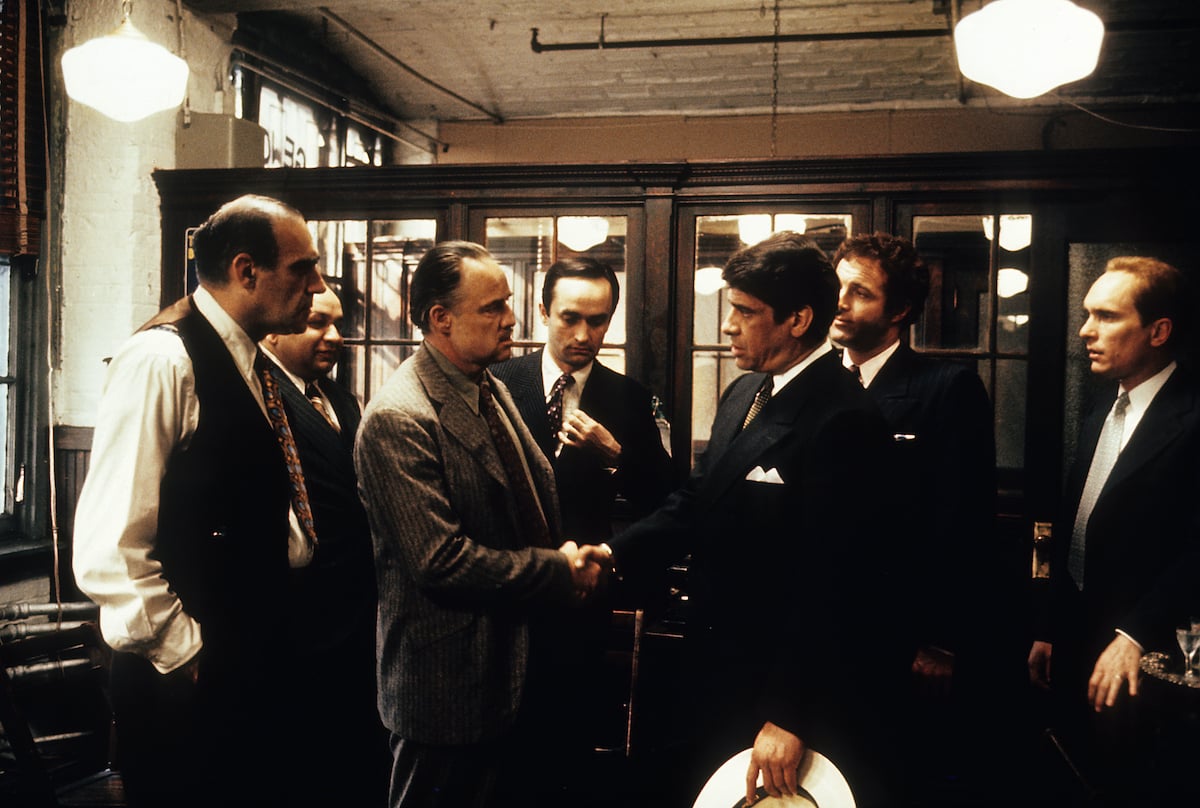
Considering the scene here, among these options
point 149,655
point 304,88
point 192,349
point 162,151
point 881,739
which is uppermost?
point 304,88

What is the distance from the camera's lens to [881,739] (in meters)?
2.13

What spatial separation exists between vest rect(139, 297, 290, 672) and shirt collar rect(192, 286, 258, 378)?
4 cm

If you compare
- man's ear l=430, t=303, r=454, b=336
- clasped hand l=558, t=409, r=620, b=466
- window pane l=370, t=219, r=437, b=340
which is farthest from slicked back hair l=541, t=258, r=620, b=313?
window pane l=370, t=219, r=437, b=340

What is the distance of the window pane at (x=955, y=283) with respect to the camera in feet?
14.7

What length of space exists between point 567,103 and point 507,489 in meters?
6.13

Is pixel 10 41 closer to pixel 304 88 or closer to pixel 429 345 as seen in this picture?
pixel 304 88

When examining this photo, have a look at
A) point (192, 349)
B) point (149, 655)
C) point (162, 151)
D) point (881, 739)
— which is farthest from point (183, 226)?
point (881, 739)

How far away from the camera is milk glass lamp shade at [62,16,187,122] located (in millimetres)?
3598

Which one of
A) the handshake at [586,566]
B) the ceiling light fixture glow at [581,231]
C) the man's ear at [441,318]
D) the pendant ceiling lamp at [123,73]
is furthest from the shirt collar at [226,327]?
the ceiling light fixture glow at [581,231]

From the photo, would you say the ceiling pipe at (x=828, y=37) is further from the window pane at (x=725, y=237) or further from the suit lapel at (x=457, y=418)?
the suit lapel at (x=457, y=418)

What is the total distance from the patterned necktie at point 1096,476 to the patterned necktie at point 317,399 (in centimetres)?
239

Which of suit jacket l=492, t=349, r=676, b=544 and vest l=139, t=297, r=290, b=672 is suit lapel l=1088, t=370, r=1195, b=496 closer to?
suit jacket l=492, t=349, r=676, b=544

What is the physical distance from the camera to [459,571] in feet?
6.61

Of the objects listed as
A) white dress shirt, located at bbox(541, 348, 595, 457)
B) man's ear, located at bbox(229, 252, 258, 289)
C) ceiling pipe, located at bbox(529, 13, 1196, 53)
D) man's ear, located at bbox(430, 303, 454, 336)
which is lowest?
white dress shirt, located at bbox(541, 348, 595, 457)
